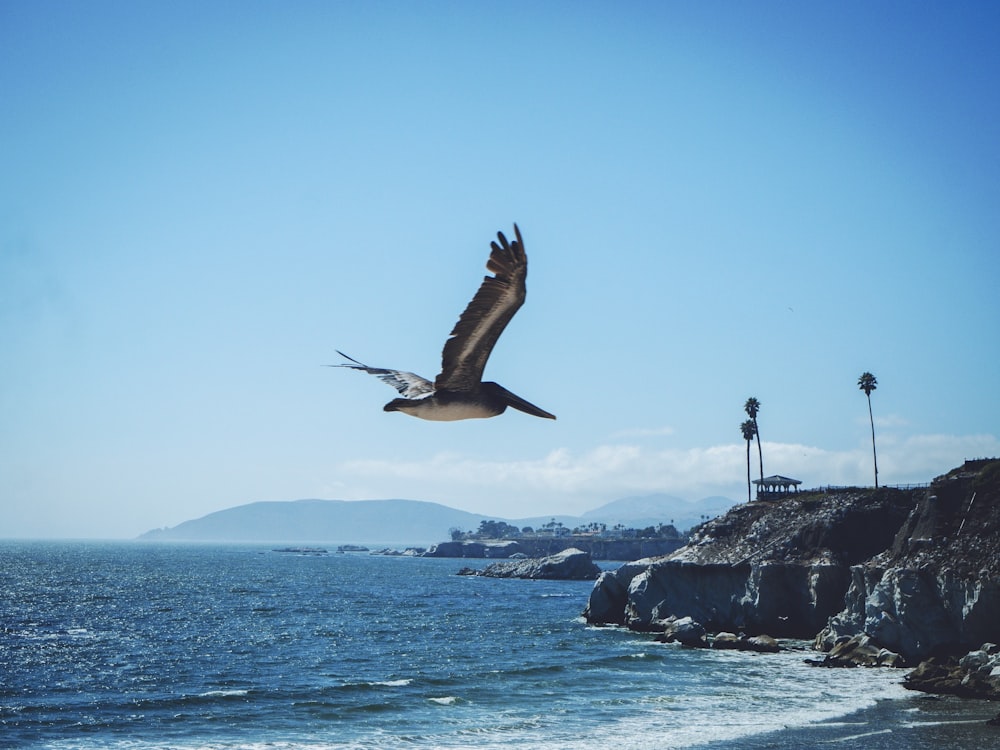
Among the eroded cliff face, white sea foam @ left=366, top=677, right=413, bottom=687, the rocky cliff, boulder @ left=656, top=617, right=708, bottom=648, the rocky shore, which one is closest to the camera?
the eroded cliff face

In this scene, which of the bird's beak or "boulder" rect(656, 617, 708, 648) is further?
"boulder" rect(656, 617, 708, 648)

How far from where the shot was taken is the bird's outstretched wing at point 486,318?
7.67 metres

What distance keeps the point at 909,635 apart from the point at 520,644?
23333 mm

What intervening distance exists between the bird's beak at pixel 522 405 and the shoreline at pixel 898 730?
25302 millimetres

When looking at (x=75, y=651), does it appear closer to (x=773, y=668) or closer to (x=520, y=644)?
(x=520, y=644)

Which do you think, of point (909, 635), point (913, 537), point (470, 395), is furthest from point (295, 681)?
point (470, 395)

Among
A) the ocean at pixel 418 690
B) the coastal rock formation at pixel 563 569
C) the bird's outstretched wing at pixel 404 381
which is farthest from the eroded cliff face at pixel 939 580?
the coastal rock formation at pixel 563 569

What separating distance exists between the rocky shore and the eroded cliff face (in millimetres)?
65

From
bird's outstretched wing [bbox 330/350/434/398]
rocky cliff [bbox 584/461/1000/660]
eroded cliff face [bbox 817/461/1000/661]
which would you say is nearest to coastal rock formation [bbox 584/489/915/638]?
rocky cliff [bbox 584/461/1000/660]

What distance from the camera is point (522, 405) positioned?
8141 mm

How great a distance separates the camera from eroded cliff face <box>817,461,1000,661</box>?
41094 millimetres

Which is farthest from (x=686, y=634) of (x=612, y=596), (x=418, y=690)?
(x=418, y=690)

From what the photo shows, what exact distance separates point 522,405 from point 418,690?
36.3 metres

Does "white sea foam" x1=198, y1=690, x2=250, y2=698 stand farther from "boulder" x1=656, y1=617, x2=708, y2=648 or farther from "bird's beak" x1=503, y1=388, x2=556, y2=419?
"bird's beak" x1=503, y1=388, x2=556, y2=419
